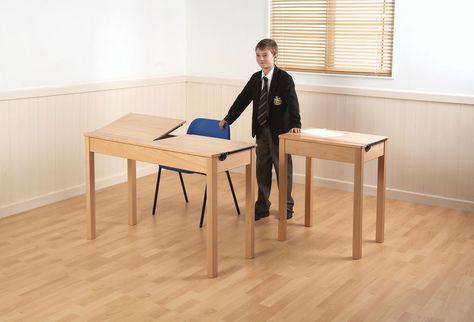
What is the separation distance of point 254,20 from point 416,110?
6.04 feet

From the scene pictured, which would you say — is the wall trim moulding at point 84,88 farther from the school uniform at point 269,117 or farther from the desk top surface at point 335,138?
the desk top surface at point 335,138

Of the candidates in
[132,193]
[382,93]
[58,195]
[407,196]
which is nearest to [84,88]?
[58,195]

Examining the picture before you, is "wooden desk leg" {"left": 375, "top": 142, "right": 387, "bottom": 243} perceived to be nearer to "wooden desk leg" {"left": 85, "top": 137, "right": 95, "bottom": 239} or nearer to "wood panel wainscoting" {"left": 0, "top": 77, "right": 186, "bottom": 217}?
"wooden desk leg" {"left": 85, "top": 137, "right": 95, "bottom": 239}

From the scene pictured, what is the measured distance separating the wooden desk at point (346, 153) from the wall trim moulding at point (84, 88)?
2134 millimetres

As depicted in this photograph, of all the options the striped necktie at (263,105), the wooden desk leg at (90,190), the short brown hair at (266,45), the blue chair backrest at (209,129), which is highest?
the short brown hair at (266,45)

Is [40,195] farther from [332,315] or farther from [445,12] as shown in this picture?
[445,12]

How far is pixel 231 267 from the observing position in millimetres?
4578

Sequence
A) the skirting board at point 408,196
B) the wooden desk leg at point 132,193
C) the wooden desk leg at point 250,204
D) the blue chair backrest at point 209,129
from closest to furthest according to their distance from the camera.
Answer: the wooden desk leg at point 250,204 → the wooden desk leg at point 132,193 → the blue chair backrest at point 209,129 → the skirting board at point 408,196

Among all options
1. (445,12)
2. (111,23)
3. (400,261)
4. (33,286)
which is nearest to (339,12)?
(445,12)

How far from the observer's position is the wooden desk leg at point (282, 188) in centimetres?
496

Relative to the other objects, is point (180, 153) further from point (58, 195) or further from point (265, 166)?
point (58, 195)

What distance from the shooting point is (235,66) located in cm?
709

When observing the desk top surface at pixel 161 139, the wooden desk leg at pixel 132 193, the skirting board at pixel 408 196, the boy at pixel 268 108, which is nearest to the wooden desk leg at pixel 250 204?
the desk top surface at pixel 161 139

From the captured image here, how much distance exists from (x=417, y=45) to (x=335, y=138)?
1.68 meters
